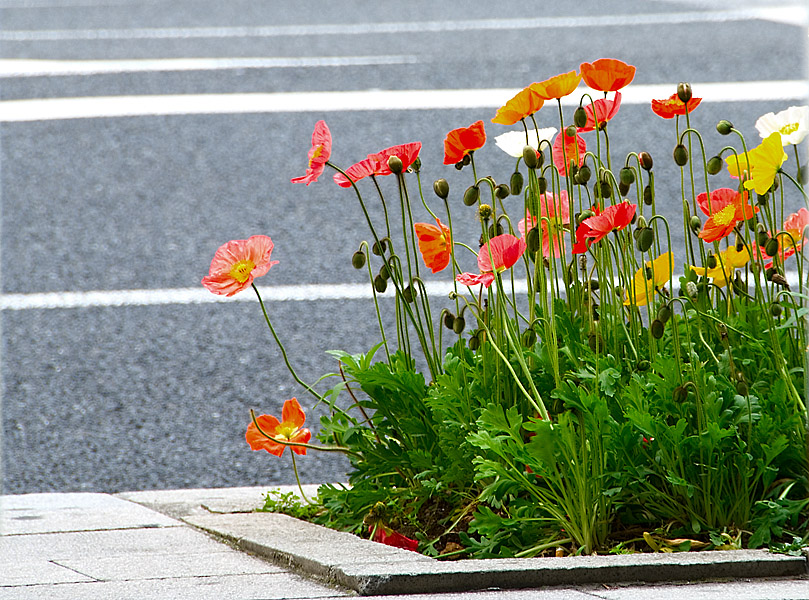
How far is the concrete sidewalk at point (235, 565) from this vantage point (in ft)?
6.41

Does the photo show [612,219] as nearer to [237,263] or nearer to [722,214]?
[722,214]

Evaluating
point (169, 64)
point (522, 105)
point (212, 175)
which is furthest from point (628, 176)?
point (169, 64)

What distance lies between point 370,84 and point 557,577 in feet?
22.1

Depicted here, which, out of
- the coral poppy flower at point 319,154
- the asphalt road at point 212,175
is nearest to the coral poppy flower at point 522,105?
the coral poppy flower at point 319,154

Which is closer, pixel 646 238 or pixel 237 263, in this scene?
pixel 646 238

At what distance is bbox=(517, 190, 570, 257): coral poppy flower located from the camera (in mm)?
2299

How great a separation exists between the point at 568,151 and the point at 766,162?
1.37 ft

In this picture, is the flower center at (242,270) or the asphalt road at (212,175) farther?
the asphalt road at (212,175)

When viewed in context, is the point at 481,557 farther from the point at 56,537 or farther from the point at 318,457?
the point at 318,457

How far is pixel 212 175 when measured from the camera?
22.0ft

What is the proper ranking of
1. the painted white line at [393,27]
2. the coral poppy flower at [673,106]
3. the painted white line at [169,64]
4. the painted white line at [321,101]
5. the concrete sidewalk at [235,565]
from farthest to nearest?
1. the painted white line at [393,27]
2. the painted white line at [169,64]
3. the painted white line at [321,101]
4. the coral poppy flower at [673,106]
5. the concrete sidewalk at [235,565]

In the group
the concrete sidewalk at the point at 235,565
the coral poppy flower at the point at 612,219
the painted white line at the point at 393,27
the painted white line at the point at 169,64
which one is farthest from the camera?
the painted white line at the point at 393,27

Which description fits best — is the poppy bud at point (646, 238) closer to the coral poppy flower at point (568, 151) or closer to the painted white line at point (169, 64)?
the coral poppy flower at point (568, 151)

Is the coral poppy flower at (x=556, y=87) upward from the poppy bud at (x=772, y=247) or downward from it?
upward
